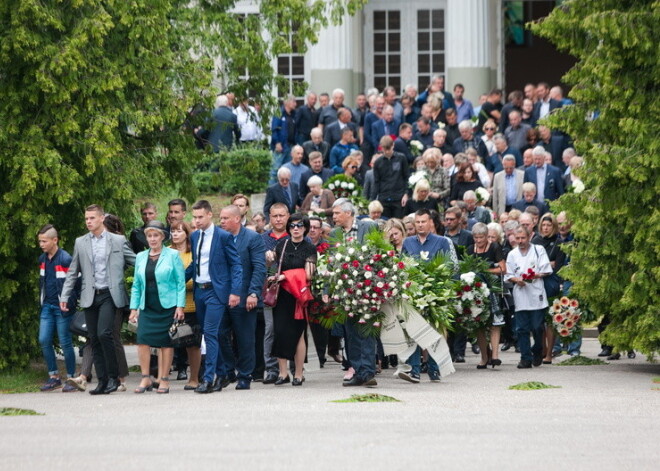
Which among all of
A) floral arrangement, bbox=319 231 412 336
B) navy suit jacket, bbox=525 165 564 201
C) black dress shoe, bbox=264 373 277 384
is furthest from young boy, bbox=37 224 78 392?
navy suit jacket, bbox=525 165 564 201

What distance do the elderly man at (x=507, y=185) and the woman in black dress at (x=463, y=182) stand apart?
0.80 metres

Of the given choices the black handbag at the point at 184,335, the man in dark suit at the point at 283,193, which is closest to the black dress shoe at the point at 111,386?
the black handbag at the point at 184,335

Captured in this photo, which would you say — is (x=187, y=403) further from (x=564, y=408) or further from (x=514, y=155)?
(x=514, y=155)

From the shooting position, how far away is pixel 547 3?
42094 mm

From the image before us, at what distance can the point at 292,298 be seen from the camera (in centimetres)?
1625

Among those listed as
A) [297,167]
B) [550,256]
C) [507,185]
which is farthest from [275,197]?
[550,256]

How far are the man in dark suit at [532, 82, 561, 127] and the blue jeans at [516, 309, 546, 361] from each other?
9374 mm

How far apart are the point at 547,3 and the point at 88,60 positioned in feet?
89.0

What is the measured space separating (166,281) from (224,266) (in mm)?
637

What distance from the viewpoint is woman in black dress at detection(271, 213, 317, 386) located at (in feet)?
53.2

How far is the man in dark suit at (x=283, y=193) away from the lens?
78.1 ft

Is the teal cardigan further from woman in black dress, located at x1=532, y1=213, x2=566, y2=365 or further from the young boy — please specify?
woman in black dress, located at x1=532, y1=213, x2=566, y2=365

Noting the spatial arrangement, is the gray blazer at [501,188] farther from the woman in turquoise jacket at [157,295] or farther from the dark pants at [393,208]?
the woman in turquoise jacket at [157,295]

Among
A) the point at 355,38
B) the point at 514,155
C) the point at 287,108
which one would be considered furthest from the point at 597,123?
the point at 355,38
